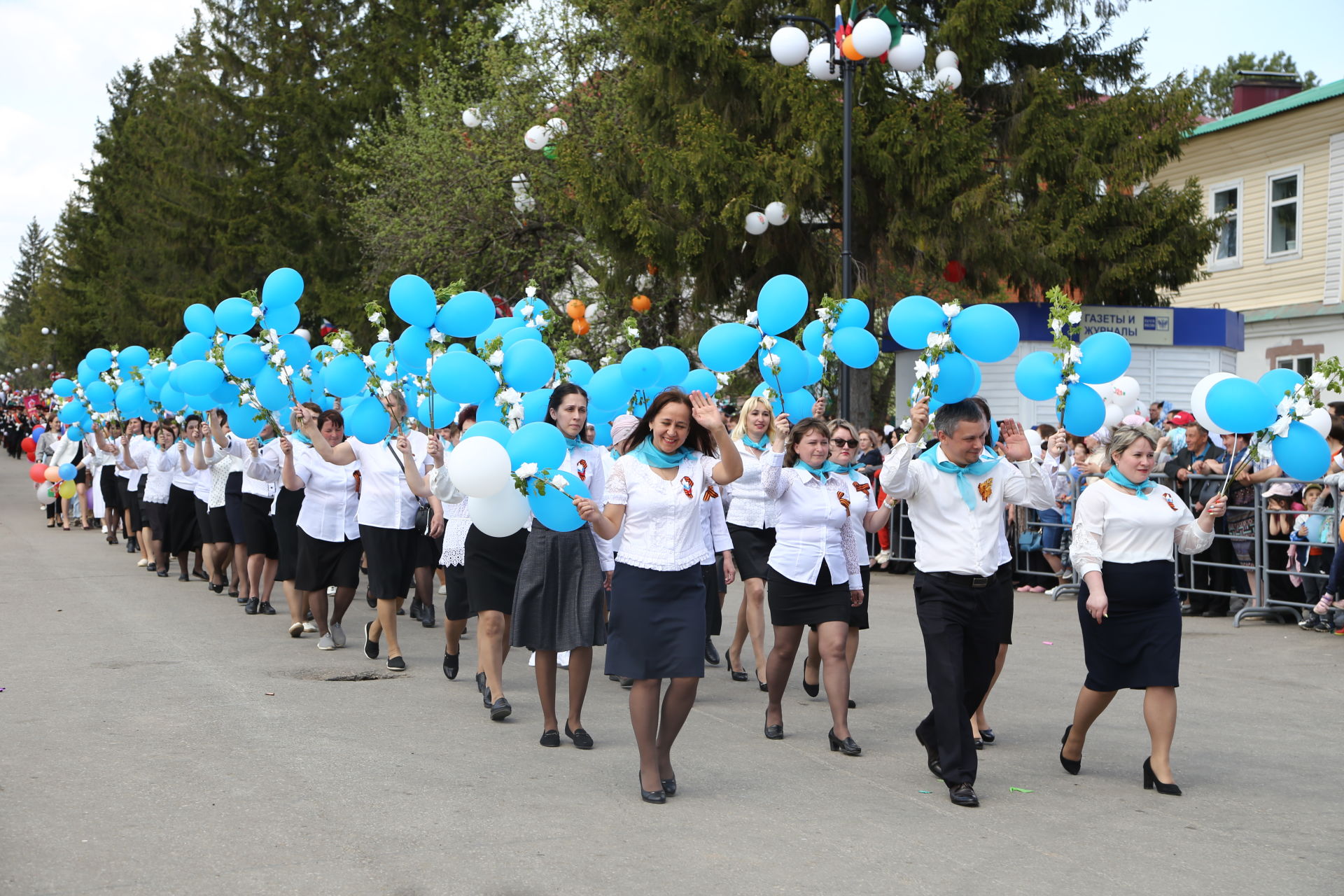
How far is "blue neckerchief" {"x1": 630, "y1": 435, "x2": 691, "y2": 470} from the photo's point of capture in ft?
20.5

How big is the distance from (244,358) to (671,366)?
3843 mm

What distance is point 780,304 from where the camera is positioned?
865 cm

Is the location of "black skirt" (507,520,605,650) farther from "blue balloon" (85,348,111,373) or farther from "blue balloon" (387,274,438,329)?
"blue balloon" (85,348,111,373)

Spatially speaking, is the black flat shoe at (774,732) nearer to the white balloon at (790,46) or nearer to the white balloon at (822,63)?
the white balloon at (790,46)

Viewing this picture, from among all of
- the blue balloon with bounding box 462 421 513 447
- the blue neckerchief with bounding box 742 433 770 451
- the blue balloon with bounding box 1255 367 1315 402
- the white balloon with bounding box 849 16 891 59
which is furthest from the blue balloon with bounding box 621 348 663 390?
the white balloon with bounding box 849 16 891 59

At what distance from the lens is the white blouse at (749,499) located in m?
9.09

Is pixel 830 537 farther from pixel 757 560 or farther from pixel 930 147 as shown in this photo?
pixel 930 147

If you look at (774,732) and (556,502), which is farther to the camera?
(774,732)

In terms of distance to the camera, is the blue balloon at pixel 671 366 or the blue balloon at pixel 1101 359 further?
the blue balloon at pixel 671 366

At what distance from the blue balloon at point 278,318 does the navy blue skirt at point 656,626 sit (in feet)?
18.5

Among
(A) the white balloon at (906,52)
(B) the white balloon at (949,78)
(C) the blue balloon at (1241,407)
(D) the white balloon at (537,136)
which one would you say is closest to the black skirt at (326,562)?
(C) the blue balloon at (1241,407)

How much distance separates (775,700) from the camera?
7520mm

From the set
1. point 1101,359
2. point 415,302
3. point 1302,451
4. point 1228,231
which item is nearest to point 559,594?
point 415,302

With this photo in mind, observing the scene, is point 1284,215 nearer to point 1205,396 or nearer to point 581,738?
point 1205,396
